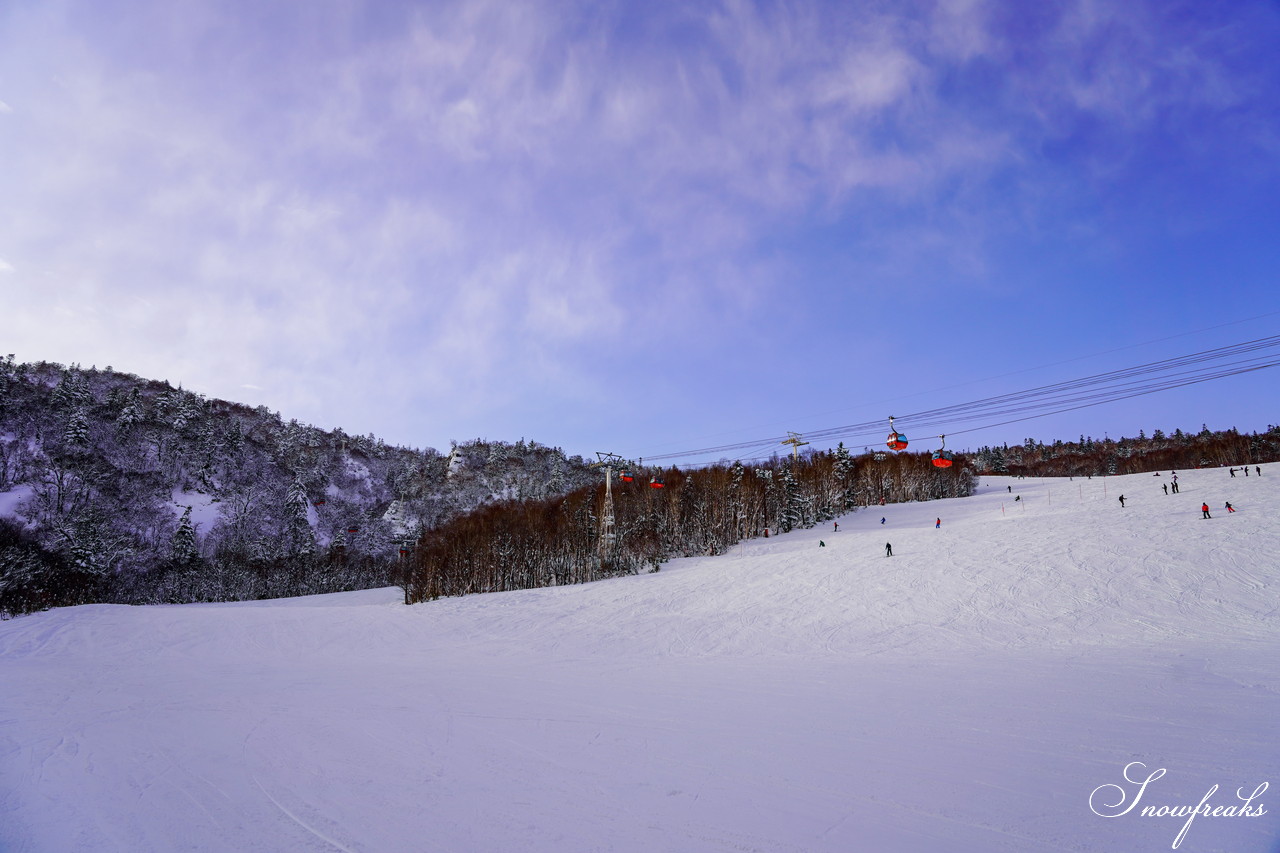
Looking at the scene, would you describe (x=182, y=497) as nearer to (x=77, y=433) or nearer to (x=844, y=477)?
(x=77, y=433)

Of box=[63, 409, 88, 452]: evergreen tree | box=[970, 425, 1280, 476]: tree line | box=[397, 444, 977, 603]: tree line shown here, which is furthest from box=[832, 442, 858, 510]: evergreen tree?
box=[63, 409, 88, 452]: evergreen tree

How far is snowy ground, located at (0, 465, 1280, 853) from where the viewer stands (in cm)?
558

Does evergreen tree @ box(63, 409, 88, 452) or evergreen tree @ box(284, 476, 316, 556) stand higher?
evergreen tree @ box(63, 409, 88, 452)

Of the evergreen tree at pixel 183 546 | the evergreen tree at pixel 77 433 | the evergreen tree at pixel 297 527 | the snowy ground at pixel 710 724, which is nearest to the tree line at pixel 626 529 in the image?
the snowy ground at pixel 710 724

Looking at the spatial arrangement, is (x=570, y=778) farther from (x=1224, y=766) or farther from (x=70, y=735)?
(x=70, y=735)

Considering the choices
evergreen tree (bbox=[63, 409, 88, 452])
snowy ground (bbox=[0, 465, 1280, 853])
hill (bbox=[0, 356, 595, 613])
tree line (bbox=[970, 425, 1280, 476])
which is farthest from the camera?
tree line (bbox=[970, 425, 1280, 476])

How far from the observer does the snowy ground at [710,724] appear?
18.3 ft

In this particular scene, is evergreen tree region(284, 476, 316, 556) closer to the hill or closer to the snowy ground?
the hill

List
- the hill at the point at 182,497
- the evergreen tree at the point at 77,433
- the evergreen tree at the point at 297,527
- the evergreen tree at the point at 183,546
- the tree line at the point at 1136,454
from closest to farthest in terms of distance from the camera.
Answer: the hill at the point at 182,497 → the evergreen tree at the point at 183,546 → the evergreen tree at the point at 297,527 → the evergreen tree at the point at 77,433 → the tree line at the point at 1136,454

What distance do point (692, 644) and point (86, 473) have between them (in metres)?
105

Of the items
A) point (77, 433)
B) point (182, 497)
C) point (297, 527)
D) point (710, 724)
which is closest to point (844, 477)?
point (710, 724)

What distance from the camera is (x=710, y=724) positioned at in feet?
30.8

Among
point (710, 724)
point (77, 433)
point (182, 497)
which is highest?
point (77, 433)

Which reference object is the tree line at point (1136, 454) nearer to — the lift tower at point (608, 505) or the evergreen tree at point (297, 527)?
the lift tower at point (608, 505)
